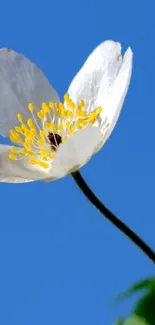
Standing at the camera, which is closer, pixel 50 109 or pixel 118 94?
pixel 118 94

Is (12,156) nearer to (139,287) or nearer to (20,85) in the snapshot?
(20,85)

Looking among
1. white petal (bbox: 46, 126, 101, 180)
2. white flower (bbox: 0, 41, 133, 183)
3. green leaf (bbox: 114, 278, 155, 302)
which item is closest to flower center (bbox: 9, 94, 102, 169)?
white flower (bbox: 0, 41, 133, 183)

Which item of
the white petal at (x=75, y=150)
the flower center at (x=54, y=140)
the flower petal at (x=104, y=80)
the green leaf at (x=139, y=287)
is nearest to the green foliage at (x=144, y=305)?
the green leaf at (x=139, y=287)

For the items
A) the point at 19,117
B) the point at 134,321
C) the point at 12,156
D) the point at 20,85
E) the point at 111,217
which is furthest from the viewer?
the point at 20,85

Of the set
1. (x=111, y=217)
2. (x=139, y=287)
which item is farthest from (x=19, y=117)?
(x=139, y=287)

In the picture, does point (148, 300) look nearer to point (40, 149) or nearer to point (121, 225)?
point (121, 225)

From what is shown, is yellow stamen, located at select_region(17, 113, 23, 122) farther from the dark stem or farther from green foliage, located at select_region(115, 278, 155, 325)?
green foliage, located at select_region(115, 278, 155, 325)

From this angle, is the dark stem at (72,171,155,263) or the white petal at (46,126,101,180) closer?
the dark stem at (72,171,155,263)
